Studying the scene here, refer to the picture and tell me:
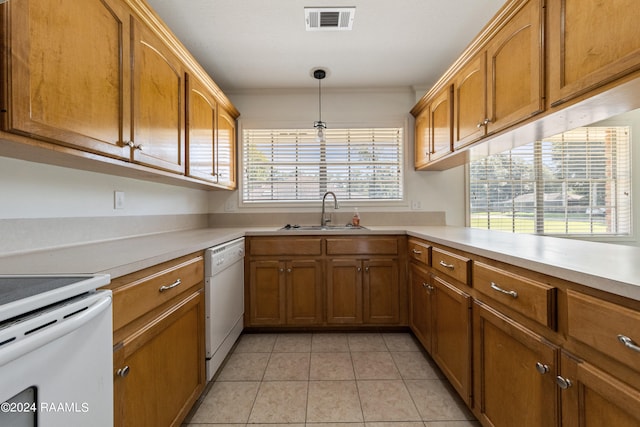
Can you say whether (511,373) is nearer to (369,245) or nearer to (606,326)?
(606,326)

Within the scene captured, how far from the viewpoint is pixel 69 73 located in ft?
3.34

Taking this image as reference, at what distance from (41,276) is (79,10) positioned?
1.00 meters

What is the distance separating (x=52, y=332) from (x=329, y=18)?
215cm

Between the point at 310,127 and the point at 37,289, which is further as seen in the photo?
the point at 310,127

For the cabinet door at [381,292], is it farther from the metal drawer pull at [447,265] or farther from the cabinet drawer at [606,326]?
the cabinet drawer at [606,326]

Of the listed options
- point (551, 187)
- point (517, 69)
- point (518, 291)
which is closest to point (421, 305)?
point (518, 291)

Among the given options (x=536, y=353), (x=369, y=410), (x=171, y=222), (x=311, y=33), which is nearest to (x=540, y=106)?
(x=536, y=353)

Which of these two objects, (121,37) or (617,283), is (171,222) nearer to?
(121,37)

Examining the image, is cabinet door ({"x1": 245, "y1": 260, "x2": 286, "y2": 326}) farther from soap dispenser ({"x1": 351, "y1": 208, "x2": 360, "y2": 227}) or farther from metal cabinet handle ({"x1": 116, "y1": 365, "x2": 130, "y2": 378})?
metal cabinet handle ({"x1": 116, "y1": 365, "x2": 130, "y2": 378})

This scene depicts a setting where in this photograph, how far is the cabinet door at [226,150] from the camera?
8.17 ft

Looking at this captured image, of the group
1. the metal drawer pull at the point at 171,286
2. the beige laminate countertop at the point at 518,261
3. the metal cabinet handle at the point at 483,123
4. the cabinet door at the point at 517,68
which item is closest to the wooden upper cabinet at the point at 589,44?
the cabinet door at the point at 517,68

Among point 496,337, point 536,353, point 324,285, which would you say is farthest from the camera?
point 324,285

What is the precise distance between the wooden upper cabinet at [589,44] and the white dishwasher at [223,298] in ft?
6.25

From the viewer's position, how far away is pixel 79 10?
105 cm
